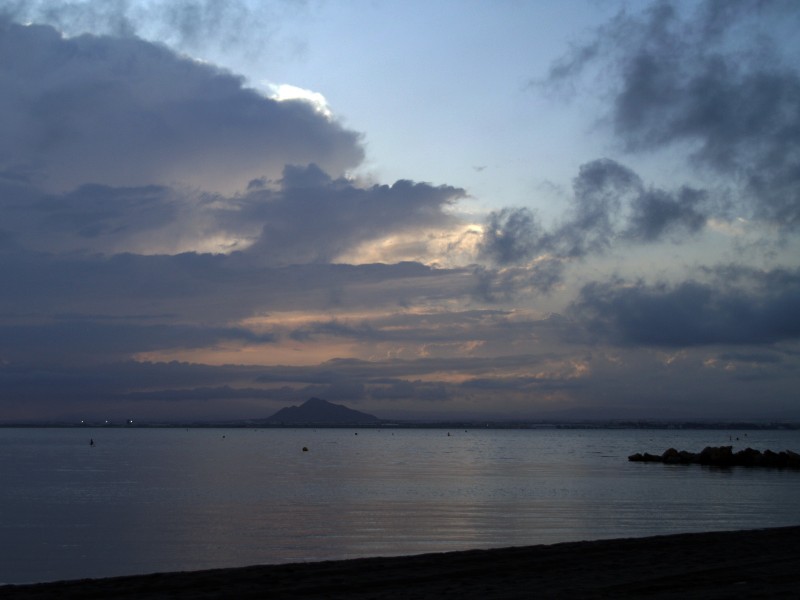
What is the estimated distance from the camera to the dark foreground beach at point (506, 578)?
43.1ft

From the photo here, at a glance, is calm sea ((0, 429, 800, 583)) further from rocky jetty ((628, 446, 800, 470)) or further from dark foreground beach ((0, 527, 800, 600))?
rocky jetty ((628, 446, 800, 470))

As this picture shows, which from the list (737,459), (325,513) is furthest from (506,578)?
(737,459)

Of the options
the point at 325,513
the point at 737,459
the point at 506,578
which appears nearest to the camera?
the point at 506,578

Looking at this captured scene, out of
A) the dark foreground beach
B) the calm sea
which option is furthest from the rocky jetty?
the dark foreground beach

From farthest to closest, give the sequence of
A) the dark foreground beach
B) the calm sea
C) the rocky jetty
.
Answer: the rocky jetty → the calm sea → the dark foreground beach

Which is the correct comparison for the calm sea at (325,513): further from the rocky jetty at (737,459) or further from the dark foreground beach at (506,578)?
the rocky jetty at (737,459)

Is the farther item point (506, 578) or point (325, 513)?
point (325, 513)

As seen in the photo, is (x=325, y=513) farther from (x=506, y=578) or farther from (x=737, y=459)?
(x=737, y=459)

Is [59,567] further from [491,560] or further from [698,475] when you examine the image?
[698,475]

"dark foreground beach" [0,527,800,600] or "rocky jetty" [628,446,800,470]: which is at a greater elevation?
"dark foreground beach" [0,527,800,600]

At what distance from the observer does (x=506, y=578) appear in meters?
14.6

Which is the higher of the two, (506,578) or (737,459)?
(506,578)

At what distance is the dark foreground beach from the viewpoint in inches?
517

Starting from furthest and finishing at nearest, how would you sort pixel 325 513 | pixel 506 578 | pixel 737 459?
pixel 737 459, pixel 325 513, pixel 506 578
